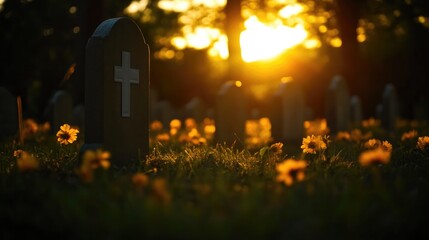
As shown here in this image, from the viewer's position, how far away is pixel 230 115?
9719mm

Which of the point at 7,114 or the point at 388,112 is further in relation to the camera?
the point at 388,112

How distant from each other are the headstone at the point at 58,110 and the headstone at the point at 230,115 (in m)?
3.46

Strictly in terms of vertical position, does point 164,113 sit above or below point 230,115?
above

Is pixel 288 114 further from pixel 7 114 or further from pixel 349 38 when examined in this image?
pixel 349 38

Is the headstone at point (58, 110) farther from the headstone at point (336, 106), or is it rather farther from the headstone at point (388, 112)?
the headstone at point (388, 112)

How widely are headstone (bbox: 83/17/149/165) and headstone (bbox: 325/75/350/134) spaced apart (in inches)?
247

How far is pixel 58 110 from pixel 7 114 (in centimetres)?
97

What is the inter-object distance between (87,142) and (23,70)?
13.5m

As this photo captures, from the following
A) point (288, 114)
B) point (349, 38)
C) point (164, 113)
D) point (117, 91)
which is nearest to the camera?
point (117, 91)

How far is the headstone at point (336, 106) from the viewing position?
1236 cm

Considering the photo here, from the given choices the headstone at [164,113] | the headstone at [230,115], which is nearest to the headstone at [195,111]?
the headstone at [164,113]

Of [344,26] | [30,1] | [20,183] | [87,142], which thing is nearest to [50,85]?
[30,1]

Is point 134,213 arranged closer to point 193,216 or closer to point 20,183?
point 193,216

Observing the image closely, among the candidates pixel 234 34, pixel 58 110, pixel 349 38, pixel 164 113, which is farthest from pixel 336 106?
pixel 164 113
